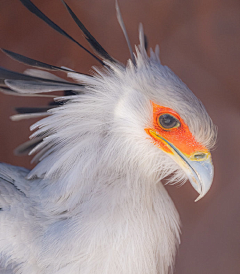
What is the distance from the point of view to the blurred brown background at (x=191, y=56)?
58.8 inches

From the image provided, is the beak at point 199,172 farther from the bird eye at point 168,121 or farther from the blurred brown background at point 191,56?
the blurred brown background at point 191,56

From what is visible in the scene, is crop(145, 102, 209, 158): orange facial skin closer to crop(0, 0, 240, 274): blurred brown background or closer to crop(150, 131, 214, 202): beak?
crop(150, 131, 214, 202): beak

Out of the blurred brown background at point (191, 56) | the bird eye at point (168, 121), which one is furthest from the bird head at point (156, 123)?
the blurred brown background at point (191, 56)

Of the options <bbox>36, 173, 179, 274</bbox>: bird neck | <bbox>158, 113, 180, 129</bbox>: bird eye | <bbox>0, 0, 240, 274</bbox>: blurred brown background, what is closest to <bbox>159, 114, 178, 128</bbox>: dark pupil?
<bbox>158, 113, 180, 129</bbox>: bird eye

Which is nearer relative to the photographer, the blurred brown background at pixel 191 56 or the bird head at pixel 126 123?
the bird head at pixel 126 123

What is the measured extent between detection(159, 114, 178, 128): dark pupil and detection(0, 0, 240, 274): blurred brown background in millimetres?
844

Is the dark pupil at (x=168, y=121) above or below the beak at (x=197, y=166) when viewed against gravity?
above

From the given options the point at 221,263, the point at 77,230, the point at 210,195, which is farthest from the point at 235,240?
the point at 77,230

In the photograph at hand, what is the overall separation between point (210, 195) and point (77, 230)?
3.22 feet

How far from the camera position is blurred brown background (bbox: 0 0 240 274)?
1.49m

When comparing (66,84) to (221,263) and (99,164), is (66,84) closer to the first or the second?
(99,164)

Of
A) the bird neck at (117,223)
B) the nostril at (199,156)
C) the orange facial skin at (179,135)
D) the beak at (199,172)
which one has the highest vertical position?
the orange facial skin at (179,135)

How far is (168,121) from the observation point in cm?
76

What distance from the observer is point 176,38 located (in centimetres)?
153
